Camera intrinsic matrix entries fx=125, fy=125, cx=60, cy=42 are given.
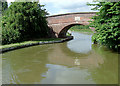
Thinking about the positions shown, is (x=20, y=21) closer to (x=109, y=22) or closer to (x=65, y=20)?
(x=65, y=20)

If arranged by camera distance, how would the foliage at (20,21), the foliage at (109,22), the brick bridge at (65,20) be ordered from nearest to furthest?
the foliage at (109,22), the foliage at (20,21), the brick bridge at (65,20)

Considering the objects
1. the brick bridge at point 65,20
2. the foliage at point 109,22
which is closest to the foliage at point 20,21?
the brick bridge at point 65,20

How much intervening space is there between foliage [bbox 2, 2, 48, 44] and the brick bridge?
347 cm

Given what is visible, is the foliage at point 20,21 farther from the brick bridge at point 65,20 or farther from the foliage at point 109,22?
the foliage at point 109,22

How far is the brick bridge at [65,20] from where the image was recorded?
760 inches

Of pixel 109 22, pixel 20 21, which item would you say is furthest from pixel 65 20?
pixel 109 22

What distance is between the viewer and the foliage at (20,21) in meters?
15.7

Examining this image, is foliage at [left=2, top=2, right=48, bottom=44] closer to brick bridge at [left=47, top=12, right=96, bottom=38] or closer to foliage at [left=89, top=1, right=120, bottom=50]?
brick bridge at [left=47, top=12, right=96, bottom=38]

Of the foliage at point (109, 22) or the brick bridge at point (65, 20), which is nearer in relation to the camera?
the foliage at point (109, 22)

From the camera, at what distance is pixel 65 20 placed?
20797mm

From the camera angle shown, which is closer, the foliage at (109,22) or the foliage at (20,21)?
the foliage at (109,22)

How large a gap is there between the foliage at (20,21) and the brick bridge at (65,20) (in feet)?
11.4

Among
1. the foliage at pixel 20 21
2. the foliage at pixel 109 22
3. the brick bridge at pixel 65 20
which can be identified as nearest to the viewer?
the foliage at pixel 109 22

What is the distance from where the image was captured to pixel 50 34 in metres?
22.8
